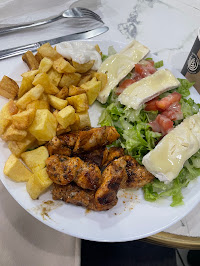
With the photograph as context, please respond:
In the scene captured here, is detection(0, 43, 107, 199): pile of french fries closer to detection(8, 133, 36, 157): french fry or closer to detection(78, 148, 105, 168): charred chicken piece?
detection(8, 133, 36, 157): french fry

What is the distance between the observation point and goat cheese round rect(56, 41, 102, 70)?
5.58 feet

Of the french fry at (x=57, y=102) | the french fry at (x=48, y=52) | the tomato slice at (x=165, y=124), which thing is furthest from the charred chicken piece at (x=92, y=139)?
the french fry at (x=48, y=52)

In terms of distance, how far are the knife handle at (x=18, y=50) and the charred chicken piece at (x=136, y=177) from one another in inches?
51.0

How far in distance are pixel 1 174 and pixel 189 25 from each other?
7.35 feet

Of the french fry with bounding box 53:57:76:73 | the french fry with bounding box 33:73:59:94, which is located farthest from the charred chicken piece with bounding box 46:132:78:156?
the french fry with bounding box 53:57:76:73

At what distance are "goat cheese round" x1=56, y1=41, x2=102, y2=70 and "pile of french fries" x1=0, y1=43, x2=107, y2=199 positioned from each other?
40 mm

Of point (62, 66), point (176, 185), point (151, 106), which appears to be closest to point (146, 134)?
point (151, 106)

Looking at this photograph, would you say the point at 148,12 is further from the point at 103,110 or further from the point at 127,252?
the point at 127,252

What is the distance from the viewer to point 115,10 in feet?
8.66

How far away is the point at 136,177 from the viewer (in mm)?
1440

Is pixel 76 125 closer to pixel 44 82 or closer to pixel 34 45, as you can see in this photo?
pixel 44 82

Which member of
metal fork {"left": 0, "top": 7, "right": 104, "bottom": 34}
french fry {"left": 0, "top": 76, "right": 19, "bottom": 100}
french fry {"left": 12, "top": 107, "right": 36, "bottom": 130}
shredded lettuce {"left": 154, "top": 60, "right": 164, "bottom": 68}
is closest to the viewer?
french fry {"left": 12, "top": 107, "right": 36, "bottom": 130}

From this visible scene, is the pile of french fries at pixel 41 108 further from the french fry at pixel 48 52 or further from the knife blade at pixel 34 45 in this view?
the knife blade at pixel 34 45

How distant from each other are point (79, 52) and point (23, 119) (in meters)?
0.64
